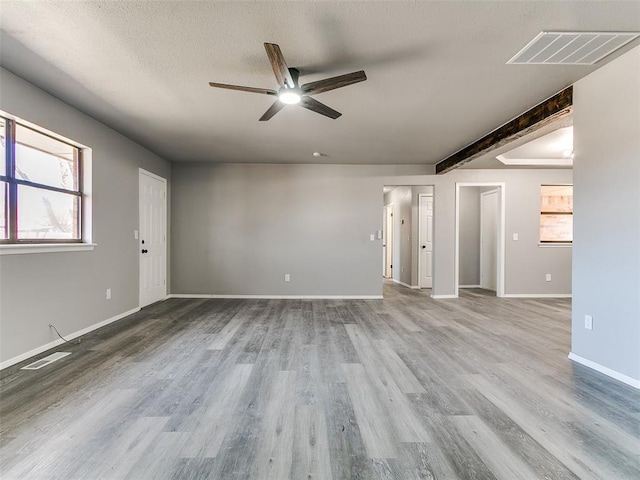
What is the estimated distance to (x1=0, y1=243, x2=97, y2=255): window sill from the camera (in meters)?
2.39

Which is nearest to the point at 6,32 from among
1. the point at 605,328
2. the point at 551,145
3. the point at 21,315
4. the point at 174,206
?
the point at 21,315

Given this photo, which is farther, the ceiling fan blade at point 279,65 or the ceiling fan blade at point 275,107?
the ceiling fan blade at point 275,107

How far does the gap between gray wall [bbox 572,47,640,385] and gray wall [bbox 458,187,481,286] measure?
4233mm

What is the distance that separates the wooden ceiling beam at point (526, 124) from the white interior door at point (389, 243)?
→ 11.8 ft

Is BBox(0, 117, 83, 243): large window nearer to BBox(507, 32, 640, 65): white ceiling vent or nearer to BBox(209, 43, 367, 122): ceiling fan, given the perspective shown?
BBox(209, 43, 367, 122): ceiling fan

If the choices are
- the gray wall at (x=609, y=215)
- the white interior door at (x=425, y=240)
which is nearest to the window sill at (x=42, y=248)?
the gray wall at (x=609, y=215)

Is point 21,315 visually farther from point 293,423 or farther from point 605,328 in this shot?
point 605,328

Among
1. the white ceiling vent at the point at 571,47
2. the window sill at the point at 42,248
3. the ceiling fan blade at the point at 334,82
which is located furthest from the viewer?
the window sill at the point at 42,248

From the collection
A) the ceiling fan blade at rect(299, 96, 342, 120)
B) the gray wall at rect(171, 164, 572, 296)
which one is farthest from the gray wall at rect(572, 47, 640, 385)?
the gray wall at rect(171, 164, 572, 296)

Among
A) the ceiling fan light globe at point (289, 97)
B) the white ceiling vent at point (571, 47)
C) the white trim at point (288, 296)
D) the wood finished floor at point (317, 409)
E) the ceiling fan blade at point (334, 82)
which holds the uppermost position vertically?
the white ceiling vent at point (571, 47)

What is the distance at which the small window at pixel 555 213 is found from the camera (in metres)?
5.66

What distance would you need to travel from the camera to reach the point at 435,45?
6.69ft

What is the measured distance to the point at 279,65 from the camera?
1.96 meters

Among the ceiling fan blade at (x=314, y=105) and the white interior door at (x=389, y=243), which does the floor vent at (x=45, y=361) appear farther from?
the white interior door at (x=389, y=243)
